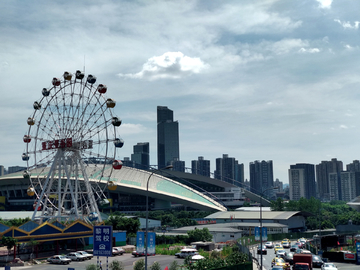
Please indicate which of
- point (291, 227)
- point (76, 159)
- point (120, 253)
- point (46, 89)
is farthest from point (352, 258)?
point (291, 227)

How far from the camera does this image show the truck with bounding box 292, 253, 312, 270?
46.6 meters

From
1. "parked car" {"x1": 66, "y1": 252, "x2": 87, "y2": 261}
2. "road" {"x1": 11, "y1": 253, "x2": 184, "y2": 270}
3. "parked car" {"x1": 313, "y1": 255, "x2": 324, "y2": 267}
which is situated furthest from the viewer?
"parked car" {"x1": 66, "y1": 252, "x2": 87, "y2": 261}

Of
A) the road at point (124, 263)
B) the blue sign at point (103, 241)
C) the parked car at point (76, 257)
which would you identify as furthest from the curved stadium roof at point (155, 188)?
the blue sign at point (103, 241)

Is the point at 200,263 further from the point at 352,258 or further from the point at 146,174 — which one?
the point at 146,174

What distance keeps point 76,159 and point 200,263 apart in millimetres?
39912

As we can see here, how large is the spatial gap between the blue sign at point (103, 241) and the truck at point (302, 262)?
2373 centimetres

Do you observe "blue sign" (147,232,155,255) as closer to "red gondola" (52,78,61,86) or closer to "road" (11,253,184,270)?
"road" (11,253,184,270)

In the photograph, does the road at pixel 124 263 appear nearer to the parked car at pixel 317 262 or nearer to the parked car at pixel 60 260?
the parked car at pixel 60 260

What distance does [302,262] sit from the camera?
157 feet

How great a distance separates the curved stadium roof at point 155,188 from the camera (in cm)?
14388

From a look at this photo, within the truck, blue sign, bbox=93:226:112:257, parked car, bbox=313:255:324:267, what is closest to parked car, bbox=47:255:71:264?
blue sign, bbox=93:226:112:257

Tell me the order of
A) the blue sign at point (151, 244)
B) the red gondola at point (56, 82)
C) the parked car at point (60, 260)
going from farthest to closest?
the red gondola at point (56, 82)
the parked car at point (60, 260)
the blue sign at point (151, 244)

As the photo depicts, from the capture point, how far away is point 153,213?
14438 cm

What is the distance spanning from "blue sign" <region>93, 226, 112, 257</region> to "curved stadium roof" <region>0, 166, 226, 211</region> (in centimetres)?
10870
